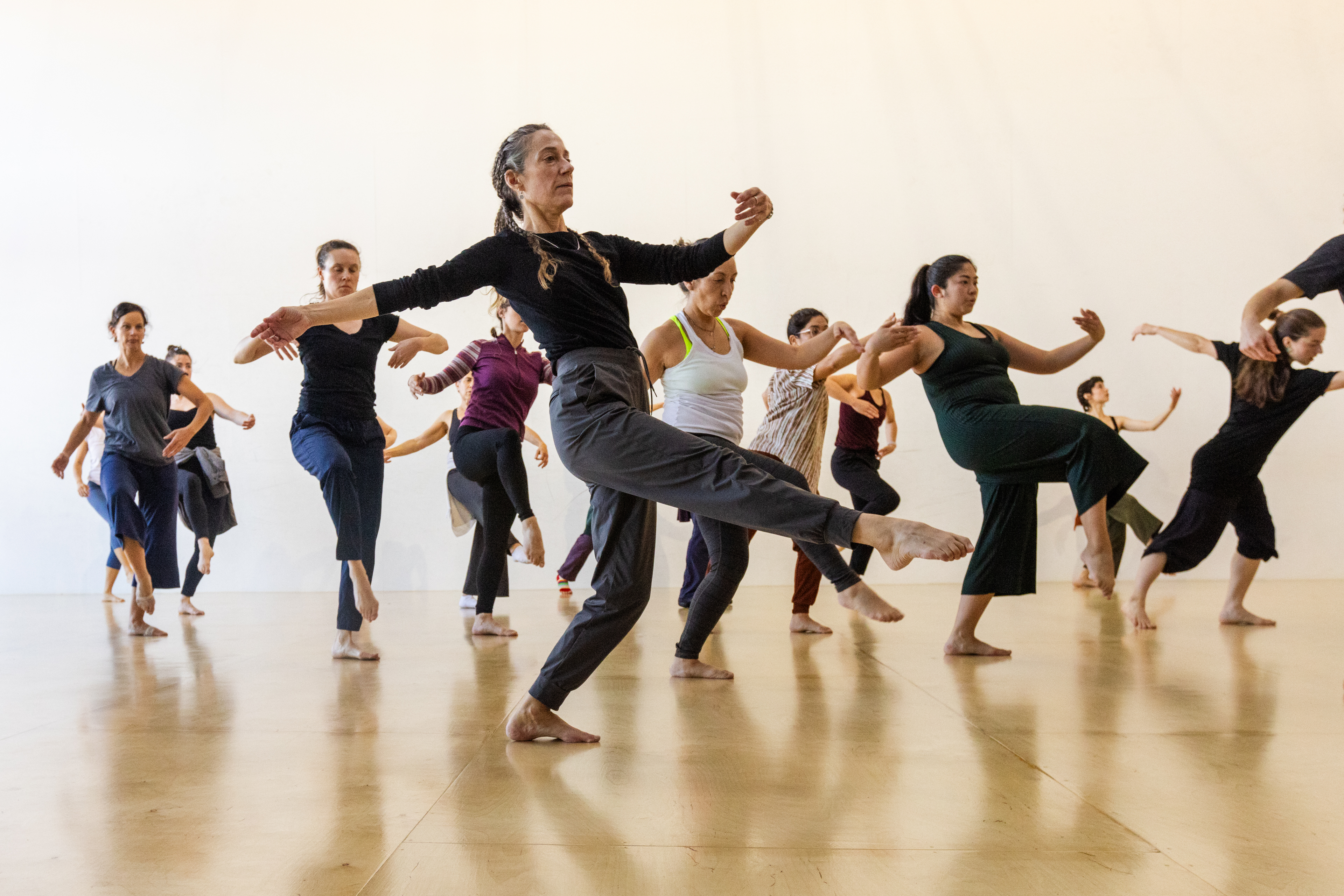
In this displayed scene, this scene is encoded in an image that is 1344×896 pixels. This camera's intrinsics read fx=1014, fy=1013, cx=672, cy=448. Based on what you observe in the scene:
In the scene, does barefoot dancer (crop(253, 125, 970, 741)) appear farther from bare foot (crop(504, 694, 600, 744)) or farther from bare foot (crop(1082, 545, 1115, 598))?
bare foot (crop(1082, 545, 1115, 598))

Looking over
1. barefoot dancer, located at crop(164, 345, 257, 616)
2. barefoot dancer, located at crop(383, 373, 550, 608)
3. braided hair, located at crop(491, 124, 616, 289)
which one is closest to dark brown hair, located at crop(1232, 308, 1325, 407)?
braided hair, located at crop(491, 124, 616, 289)

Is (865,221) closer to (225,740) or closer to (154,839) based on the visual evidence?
(225,740)

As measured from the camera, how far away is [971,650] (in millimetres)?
3523

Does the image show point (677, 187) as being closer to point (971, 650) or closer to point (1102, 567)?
point (971, 650)

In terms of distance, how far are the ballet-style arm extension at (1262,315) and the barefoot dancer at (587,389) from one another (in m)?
1.37

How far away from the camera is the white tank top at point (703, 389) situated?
11.2 feet

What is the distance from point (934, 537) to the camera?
185 centimetres

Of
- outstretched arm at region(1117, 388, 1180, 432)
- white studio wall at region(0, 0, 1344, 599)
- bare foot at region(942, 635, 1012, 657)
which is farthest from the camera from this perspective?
white studio wall at region(0, 0, 1344, 599)

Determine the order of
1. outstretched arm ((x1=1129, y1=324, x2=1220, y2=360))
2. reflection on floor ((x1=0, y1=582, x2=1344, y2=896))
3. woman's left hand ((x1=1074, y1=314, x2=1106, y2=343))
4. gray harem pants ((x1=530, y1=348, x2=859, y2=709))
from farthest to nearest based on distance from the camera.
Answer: outstretched arm ((x1=1129, y1=324, x2=1220, y2=360)) → woman's left hand ((x1=1074, y1=314, x2=1106, y2=343)) → gray harem pants ((x1=530, y1=348, x2=859, y2=709)) → reflection on floor ((x1=0, y1=582, x2=1344, y2=896))

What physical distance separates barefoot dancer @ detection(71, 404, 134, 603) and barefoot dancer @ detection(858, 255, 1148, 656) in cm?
464

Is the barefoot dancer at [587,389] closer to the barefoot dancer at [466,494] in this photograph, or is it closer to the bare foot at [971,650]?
the bare foot at [971,650]

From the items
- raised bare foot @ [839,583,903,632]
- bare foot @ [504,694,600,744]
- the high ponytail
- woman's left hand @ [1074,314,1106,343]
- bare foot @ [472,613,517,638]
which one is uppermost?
the high ponytail

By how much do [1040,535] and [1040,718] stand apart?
467 cm

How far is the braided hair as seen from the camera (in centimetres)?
221
